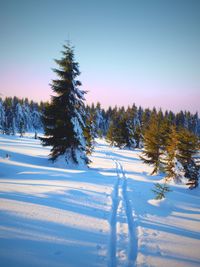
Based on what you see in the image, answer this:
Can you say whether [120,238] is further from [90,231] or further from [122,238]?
[90,231]

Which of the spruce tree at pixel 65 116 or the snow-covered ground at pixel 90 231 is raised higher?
the spruce tree at pixel 65 116

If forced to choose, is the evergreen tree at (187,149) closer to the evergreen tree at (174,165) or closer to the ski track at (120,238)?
the evergreen tree at (174,165)

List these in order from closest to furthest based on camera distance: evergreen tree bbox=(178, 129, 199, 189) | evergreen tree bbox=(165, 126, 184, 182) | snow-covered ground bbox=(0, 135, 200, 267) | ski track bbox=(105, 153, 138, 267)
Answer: snow-covered ground bbox=(0, 135, 200, 267) → ski track bbox=(105, 153, 138, 267) → evergreen tree bbox=(165, 126, 184, 182) → evergreen tree bbox=(178, 129, 199, 189)

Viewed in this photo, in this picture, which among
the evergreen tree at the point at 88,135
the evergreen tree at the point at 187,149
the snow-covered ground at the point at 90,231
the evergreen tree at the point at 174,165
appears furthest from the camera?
the evergreen tree at the point at 88,135

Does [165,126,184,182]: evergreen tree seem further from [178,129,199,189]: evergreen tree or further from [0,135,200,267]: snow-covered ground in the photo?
[0,135,200,267]: snow-covered ground

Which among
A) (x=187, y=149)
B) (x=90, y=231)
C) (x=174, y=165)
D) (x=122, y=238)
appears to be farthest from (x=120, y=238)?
(x=187, y=149)

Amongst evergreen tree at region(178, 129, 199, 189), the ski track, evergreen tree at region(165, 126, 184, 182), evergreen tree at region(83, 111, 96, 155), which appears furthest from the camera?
evergreen tree at region(83, 111, 96, 155)

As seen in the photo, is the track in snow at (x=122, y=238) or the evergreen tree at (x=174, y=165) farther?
the evergreen tree at (x=174, y=165)

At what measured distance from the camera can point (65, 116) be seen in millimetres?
18500

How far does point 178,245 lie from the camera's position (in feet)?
16.8

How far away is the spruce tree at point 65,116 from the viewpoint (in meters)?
18.2

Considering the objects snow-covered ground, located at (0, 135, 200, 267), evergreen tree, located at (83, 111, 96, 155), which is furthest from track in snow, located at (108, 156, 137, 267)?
evergreen tree, located at (83, 111, 96, 155)

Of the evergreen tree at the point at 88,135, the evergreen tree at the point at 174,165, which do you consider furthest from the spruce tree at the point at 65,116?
the evergreen tree at the point at 174,165

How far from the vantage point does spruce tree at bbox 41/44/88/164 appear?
18156 mm
